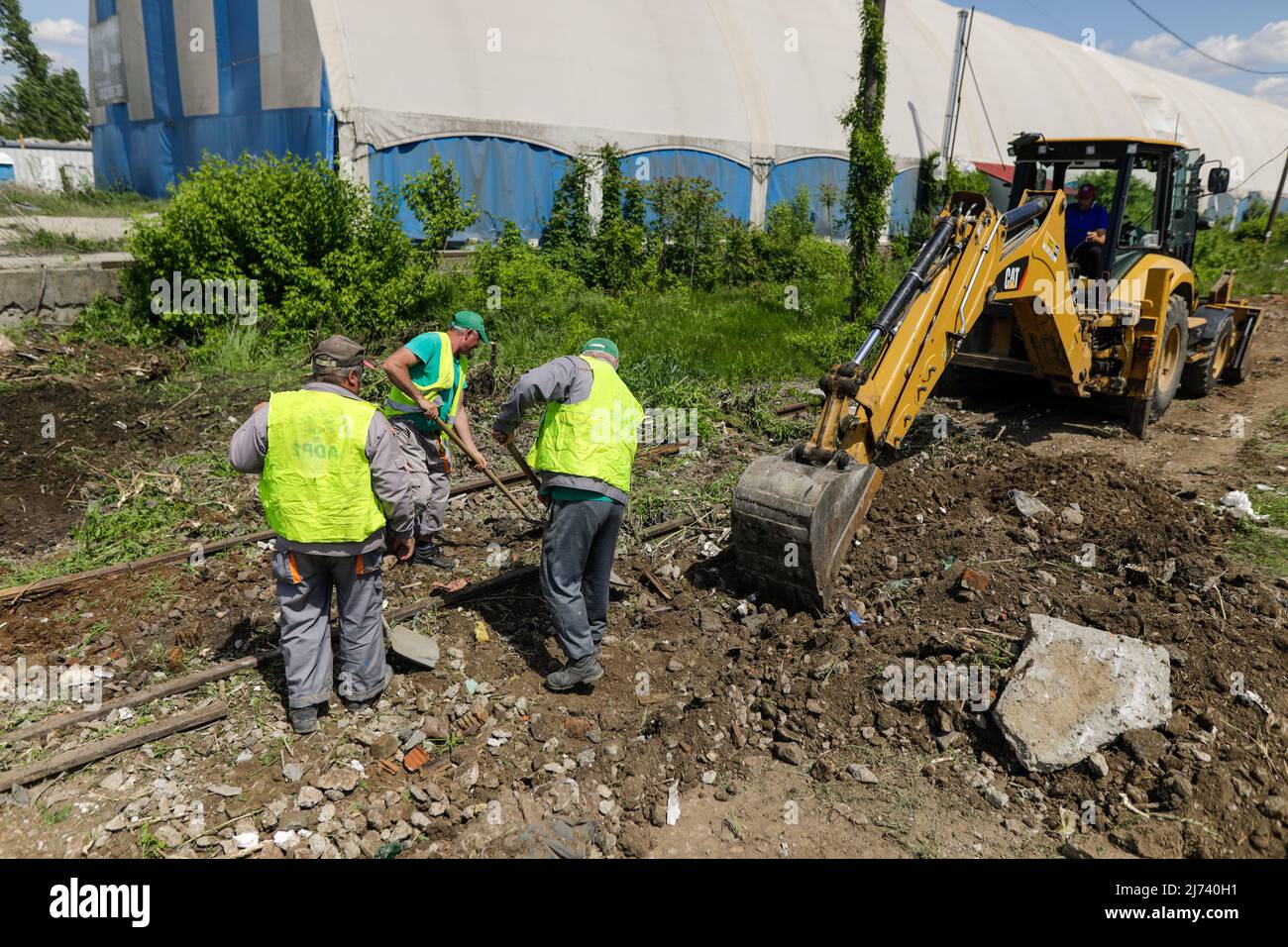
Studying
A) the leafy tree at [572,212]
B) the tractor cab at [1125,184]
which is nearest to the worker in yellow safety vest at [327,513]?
the tractor cab at [1125,184]

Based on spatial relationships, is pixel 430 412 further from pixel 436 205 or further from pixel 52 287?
pixel 52 287

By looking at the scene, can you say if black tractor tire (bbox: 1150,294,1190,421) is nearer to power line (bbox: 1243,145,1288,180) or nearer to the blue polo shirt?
the blue polo shirt

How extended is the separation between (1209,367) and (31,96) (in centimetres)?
5305

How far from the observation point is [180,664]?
4832 mm

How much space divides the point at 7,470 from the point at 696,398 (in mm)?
6360

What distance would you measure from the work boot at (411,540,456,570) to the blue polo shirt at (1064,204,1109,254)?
6757mm

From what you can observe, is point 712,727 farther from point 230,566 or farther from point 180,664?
point 230,566

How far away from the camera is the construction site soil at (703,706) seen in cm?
379

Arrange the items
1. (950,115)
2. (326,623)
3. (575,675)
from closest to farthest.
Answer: (326,623) → (575,675) → (950,115)

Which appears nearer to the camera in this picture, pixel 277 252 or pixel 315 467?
pixel 315 467

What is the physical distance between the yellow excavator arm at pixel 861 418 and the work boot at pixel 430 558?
2194mm

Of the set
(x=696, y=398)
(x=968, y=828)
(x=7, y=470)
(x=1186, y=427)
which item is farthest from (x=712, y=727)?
(x=1186, y=427)

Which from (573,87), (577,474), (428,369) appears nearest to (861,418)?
(577,474)

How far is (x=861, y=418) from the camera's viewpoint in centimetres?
515
